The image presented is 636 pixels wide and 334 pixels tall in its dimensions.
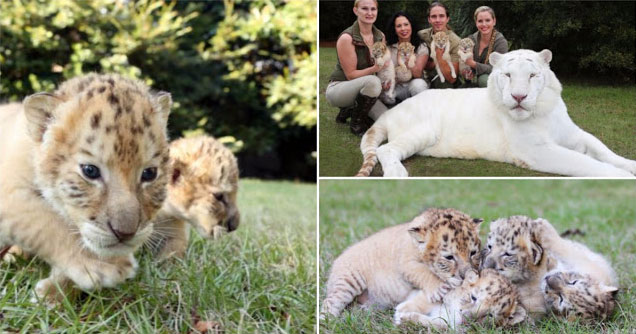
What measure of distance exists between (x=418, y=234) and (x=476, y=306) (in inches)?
17.7

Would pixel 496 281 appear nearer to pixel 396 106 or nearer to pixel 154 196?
pixel 396 106

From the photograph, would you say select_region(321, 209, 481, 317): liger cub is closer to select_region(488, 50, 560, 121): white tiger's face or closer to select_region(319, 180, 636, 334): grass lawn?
select_region(319, 180, 636, 334): grass lawn

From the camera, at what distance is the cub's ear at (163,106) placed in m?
3.29

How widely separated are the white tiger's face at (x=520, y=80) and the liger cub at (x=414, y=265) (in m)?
0.61

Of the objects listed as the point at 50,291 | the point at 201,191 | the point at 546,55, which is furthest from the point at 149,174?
the point at 546,55

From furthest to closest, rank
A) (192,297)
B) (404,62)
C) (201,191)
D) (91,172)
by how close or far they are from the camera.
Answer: (201,191) < (192,297) < (404,62) < (91,172)

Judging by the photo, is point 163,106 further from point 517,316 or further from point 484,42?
point 517,316

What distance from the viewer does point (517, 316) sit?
10.4ft

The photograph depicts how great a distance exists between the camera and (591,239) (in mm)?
4879

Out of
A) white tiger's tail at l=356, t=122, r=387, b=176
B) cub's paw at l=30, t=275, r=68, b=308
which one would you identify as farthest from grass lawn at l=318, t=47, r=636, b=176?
cub's paw at l=30, t=275, r=68, b=308

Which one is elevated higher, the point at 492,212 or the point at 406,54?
the point at 406,54

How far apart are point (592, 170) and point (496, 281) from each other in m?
0.73

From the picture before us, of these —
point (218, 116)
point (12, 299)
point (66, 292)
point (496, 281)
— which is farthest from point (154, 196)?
point (218, 116)

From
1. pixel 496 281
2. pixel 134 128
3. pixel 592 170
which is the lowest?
pixel 496 281
